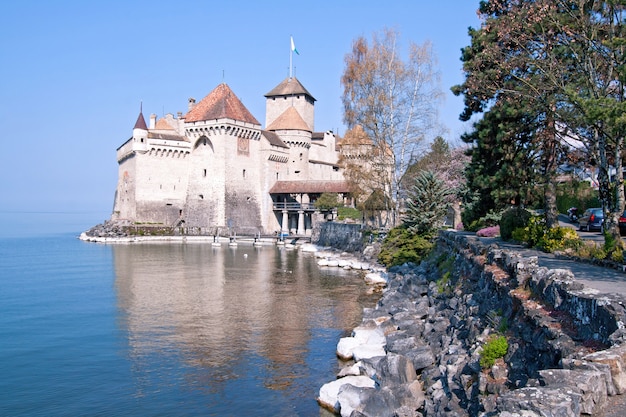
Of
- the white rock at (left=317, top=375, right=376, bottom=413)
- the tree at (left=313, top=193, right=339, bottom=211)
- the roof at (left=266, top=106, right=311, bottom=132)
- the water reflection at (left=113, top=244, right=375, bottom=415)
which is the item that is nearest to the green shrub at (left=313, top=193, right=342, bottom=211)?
the tree at (left=313, top=193, right=339, bottom=211)

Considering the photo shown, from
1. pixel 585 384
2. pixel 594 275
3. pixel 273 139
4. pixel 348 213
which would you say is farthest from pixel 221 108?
pixel 585 384

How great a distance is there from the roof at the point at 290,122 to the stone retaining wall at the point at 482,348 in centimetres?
5248

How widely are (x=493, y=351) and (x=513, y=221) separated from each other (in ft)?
40.4

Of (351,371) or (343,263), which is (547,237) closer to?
(351,371)

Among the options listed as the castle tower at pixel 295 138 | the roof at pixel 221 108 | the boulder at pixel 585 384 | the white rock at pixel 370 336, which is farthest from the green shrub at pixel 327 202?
the boulder at pixel 585 384

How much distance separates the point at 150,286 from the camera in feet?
91.1

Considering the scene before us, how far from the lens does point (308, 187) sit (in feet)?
199

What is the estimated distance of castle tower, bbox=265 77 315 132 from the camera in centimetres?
7219

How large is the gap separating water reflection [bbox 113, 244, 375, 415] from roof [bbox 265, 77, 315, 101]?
A: 41631 millimetres

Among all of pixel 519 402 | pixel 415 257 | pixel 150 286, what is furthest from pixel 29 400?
pixel 415 257

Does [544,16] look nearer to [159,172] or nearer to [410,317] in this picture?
[410,317]

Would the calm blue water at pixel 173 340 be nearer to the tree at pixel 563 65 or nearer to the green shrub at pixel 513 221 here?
the green shrub at pixel 513 221

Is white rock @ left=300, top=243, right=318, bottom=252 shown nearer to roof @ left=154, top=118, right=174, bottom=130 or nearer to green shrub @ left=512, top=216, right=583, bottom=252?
green shrub @ left=512, top=216, right=583, bottom=252

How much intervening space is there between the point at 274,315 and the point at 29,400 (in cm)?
952
